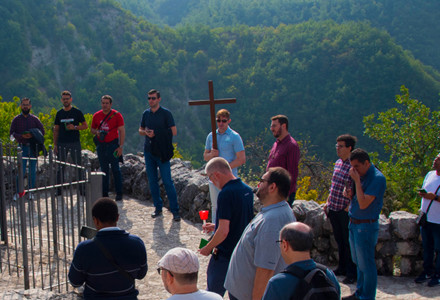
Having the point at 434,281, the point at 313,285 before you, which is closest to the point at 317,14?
the point at 434,281

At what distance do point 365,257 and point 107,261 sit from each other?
7.98 ft

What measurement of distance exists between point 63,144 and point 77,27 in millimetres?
69028

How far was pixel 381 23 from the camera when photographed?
8194 cm

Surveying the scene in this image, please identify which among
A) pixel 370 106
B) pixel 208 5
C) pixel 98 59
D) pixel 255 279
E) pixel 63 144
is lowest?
pixel 255 279

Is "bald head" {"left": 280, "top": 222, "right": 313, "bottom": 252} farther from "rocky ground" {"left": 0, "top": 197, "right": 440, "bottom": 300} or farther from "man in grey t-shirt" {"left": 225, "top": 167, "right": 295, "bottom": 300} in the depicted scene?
"rocky ground" {"left": 0, "top": 197, "right": 440, "bottom": 300}

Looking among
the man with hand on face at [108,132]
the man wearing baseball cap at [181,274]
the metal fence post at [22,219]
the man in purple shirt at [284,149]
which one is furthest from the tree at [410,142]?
the man wearing baseball cap at [181,274]

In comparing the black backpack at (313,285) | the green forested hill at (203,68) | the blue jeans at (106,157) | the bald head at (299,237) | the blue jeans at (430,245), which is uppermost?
the green forested hill at (203,68)

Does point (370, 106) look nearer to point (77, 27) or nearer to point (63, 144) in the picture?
point (77, 27)

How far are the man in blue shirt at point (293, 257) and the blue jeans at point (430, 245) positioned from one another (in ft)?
9.52

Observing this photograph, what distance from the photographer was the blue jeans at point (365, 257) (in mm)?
4216

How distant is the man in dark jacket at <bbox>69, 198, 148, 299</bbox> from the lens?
2.75 m

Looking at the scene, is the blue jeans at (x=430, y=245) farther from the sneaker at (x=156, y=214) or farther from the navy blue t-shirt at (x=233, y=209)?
the sneaker at (x=156, y=214)

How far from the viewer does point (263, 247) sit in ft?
9.18

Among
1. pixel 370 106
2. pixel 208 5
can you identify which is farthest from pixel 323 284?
pixel 208 5
